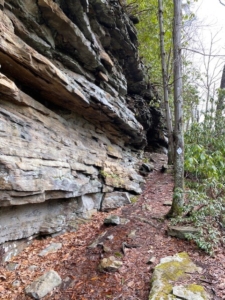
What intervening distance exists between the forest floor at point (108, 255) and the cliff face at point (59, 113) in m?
0.65

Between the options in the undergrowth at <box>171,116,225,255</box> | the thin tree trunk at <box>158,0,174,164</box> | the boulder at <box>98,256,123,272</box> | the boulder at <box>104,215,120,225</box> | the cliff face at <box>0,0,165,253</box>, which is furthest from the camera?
the thin tree trunk at <box>158,0,174,164</box>

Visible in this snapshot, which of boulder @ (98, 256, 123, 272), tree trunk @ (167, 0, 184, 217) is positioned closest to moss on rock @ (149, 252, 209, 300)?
boulder @ (98, 256, 123, 272)

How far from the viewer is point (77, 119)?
7578 mm

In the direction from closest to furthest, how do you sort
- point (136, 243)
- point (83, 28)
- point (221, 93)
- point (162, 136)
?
point (136, 243)
point (83, 28)
point (221, 93)
point (162, 136)

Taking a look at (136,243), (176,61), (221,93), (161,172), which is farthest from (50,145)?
(221,93)

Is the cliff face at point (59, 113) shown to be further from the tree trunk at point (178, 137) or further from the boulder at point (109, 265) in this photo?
the tree trunk at point (178, 137)

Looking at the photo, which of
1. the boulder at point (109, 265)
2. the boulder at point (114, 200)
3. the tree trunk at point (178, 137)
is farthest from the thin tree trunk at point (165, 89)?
the boulder at point (109, 265)

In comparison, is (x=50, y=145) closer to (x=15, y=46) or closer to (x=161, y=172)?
(x=15, y=46)

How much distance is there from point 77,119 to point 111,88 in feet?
6.90

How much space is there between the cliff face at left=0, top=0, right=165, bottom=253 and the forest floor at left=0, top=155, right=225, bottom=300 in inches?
25.5

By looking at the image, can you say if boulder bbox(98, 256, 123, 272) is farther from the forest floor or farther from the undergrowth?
the undergrowth

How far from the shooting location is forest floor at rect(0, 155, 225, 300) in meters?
3.88

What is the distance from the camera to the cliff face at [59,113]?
475cm

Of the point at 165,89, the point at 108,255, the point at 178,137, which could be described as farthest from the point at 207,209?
the point at 165,89
